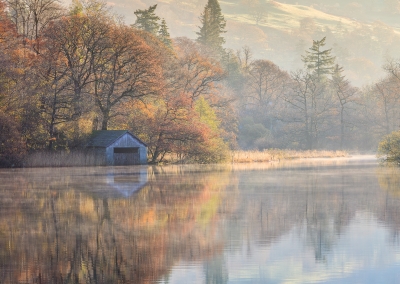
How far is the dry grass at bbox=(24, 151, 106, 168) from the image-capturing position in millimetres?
59000

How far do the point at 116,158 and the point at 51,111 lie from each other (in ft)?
22.1

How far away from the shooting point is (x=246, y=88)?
126500 mm

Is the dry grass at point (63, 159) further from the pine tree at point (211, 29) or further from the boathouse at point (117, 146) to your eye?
the pine tree at point (211, 29)

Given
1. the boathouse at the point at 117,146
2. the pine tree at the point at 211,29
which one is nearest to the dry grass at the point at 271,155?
the boathouse at the point at 117,146

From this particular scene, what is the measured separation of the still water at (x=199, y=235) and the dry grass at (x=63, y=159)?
81.7ft

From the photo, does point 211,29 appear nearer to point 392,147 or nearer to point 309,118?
point 309,118

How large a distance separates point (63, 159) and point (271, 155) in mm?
28445

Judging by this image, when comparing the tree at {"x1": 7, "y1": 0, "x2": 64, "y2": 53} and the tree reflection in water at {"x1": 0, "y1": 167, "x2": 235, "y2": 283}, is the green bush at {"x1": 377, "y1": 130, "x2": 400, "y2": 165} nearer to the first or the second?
the tree reflection in water at {"x1": 0, "y1": 167, "x2": 235, "y2": 283}

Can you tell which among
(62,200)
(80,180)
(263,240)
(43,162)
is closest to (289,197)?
(62,200)

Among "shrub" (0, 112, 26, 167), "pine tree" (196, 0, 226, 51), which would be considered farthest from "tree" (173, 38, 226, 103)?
"pine tree" (196, 0, 226, 51)

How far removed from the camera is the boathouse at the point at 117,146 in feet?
202

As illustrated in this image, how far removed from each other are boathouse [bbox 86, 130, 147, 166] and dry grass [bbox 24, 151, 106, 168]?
24.7 inches

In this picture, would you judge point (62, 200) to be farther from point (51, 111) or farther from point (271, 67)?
point (271, 67)

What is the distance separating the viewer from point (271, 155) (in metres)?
81.4
